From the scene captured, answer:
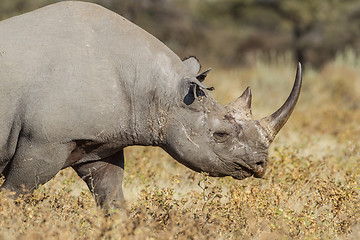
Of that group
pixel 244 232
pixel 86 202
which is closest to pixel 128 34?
pixel 86 202

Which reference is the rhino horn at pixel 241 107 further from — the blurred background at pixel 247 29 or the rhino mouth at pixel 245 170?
the blurred background at pixel 247 29

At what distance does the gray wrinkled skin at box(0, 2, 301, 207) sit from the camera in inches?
209

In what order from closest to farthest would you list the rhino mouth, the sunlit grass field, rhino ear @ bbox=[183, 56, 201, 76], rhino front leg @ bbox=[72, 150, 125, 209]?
the sunlit grass field → the rhino mouth → rhino front leg @ bbox=[72, 150, 125, 209] → rhino ear @ bbox=[183, 56, 201, 76]

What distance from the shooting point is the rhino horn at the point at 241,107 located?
623cm

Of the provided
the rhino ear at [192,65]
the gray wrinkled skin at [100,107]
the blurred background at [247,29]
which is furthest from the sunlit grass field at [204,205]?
the blurred background at [247,29]

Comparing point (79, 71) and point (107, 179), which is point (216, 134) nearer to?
point (107, 179)

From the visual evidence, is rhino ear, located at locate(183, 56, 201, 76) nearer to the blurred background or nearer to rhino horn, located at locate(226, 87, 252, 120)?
rhino horn, located at locate(226, 87, 252, 120)

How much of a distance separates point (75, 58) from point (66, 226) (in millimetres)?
1468

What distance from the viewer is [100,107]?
5.50 m

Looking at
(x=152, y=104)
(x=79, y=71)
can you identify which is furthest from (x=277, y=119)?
(x=79, y=71)

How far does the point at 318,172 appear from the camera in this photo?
26.5ft

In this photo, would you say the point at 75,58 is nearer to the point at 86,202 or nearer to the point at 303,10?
the point at 86,202

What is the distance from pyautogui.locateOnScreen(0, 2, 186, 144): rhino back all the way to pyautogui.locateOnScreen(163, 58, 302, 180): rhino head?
28 centimetres

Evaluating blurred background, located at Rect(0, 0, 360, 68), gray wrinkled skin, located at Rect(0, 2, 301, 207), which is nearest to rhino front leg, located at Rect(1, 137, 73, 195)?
gray wrinkled skin, located at Rect(0, 2, 301, 207)
